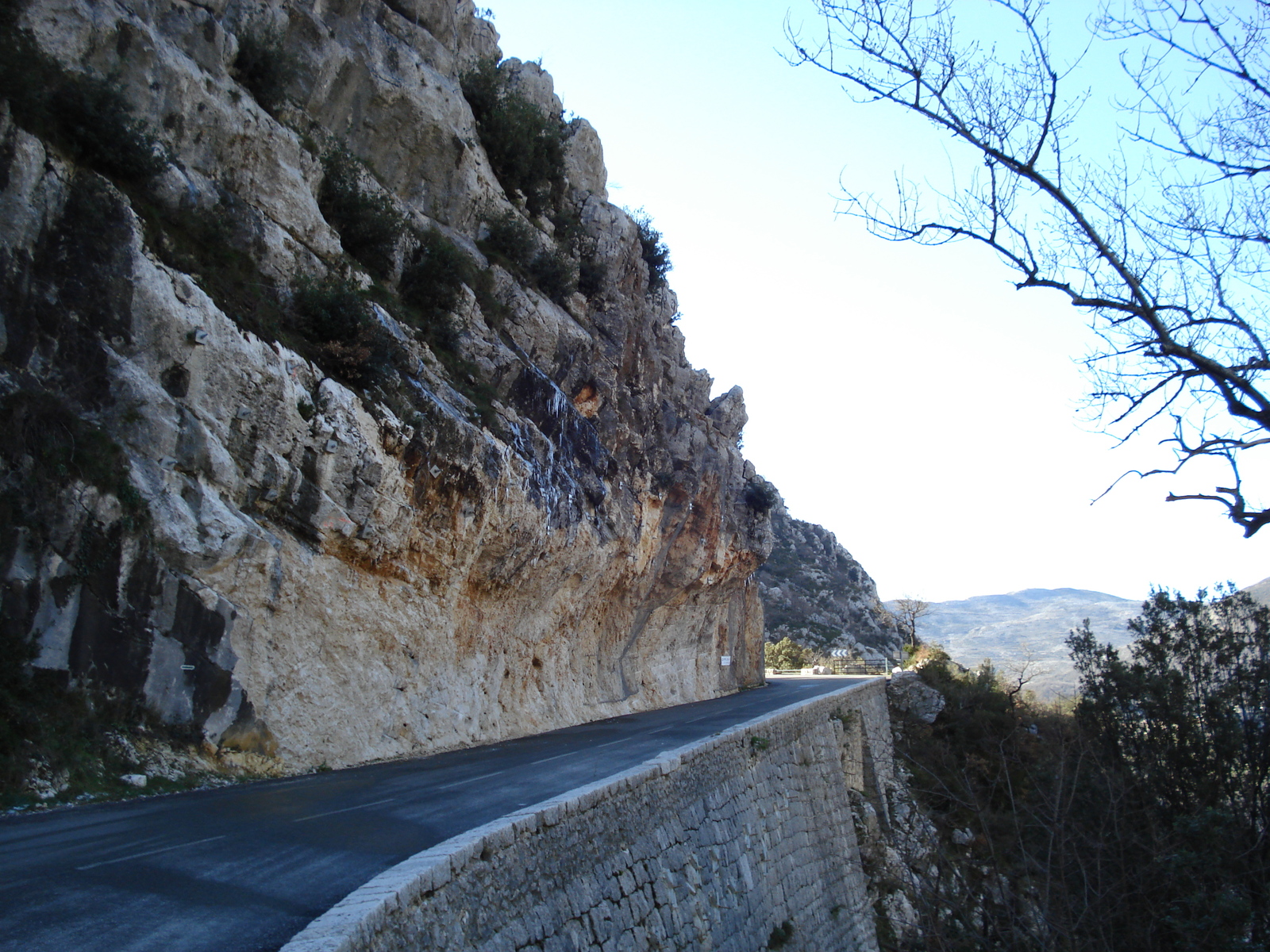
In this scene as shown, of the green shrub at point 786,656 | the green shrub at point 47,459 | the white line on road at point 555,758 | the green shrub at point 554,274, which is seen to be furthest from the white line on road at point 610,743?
the green shrub at point 786,656

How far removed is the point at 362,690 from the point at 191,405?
546 cm

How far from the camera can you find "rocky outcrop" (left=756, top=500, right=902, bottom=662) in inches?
2884

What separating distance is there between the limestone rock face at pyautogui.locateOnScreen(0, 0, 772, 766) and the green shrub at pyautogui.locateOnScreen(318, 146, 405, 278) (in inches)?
17.5

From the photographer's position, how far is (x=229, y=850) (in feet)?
23.4

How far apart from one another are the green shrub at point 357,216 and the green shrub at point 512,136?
28.8 feet

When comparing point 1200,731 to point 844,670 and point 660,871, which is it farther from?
point 844,670

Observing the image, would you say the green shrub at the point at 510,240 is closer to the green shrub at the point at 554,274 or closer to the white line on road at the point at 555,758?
the green shrub at the point at 554,274

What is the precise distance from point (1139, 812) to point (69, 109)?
19.5 m

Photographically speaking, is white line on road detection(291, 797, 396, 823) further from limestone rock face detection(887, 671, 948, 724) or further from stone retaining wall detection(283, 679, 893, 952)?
limestone rock face detection(887, 671, 948, 724)

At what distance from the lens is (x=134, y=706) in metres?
10.4

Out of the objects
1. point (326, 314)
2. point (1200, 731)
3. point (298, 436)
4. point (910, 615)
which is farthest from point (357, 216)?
point (910, 615)

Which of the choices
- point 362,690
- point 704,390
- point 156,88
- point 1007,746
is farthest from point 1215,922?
point 704,390

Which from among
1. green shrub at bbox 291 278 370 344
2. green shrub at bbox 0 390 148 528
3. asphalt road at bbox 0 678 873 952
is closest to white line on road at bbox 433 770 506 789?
asphalt road at bbox 0 678 873 952

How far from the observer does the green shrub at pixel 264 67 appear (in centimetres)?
1777
